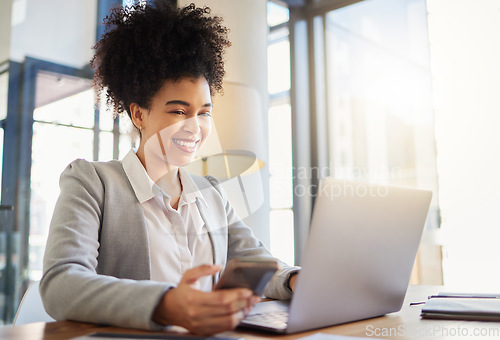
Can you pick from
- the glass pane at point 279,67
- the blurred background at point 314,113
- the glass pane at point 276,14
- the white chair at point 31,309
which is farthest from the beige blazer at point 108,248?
the glass pane at point 276,14

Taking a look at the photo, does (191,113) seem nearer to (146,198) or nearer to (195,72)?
(195,72)

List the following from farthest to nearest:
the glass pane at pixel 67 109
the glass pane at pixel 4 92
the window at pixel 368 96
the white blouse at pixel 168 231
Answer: the window at pixel 368 96 → the glass pane at pixel 67 109 → the glass pane at pixel 4 92 → the white blouse at pixel 168 231

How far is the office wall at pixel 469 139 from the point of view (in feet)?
9.49

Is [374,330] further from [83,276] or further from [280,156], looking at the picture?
[280,156]

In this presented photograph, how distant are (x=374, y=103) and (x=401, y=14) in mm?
631

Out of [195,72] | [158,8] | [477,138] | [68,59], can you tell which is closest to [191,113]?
[195,72]

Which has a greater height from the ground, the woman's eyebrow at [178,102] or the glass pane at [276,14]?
the glass pane at [276,14]

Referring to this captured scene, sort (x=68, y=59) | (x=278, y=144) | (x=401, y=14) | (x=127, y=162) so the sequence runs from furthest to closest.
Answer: (x=278, y=144) → (x=401, y=14) → (x=68, y=59) → (x=127, y=162)

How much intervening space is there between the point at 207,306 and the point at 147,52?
2.76 feet

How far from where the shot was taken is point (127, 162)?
1.19 metres

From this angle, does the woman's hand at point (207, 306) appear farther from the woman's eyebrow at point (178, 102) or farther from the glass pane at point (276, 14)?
the glass pane at point (276, 14)

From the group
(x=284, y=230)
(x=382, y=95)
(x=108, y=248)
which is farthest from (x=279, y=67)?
(x=108, y=248)

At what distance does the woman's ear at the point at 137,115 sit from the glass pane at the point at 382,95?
2344mm

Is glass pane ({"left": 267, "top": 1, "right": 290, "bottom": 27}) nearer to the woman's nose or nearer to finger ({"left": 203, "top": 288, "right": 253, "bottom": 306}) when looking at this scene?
the woman's nose
